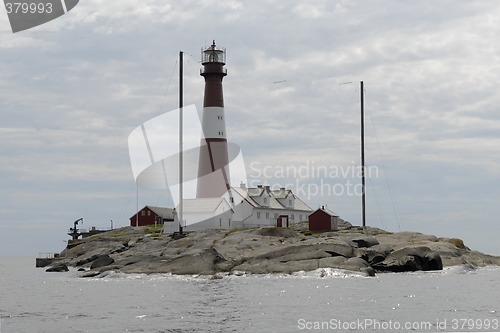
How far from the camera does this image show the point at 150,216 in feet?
299

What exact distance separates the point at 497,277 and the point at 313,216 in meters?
21.4

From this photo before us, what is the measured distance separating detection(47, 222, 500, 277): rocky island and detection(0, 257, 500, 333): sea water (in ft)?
4.73

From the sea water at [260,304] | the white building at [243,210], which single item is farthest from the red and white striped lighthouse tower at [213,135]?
the sea water at [260,304]

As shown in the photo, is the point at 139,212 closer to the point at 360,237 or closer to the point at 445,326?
the point at 360,237

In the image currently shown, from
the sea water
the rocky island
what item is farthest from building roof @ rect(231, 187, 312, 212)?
the sea water

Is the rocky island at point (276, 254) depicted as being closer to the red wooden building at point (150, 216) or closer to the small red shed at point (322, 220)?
the small red shed at point (322, 220)

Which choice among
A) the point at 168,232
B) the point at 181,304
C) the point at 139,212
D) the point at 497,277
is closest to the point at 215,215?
the point at 168,232

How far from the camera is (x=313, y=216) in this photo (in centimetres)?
7012

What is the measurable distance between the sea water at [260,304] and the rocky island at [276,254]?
4.73 feet

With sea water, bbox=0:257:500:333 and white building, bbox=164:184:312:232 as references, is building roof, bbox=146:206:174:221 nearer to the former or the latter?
white building, bbox=164:184:312:232

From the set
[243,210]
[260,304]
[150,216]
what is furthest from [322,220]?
[260,304]

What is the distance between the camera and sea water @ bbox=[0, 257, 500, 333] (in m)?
28.2

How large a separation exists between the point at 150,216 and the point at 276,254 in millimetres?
41399

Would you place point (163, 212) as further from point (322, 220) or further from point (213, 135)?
point (322, 220)
